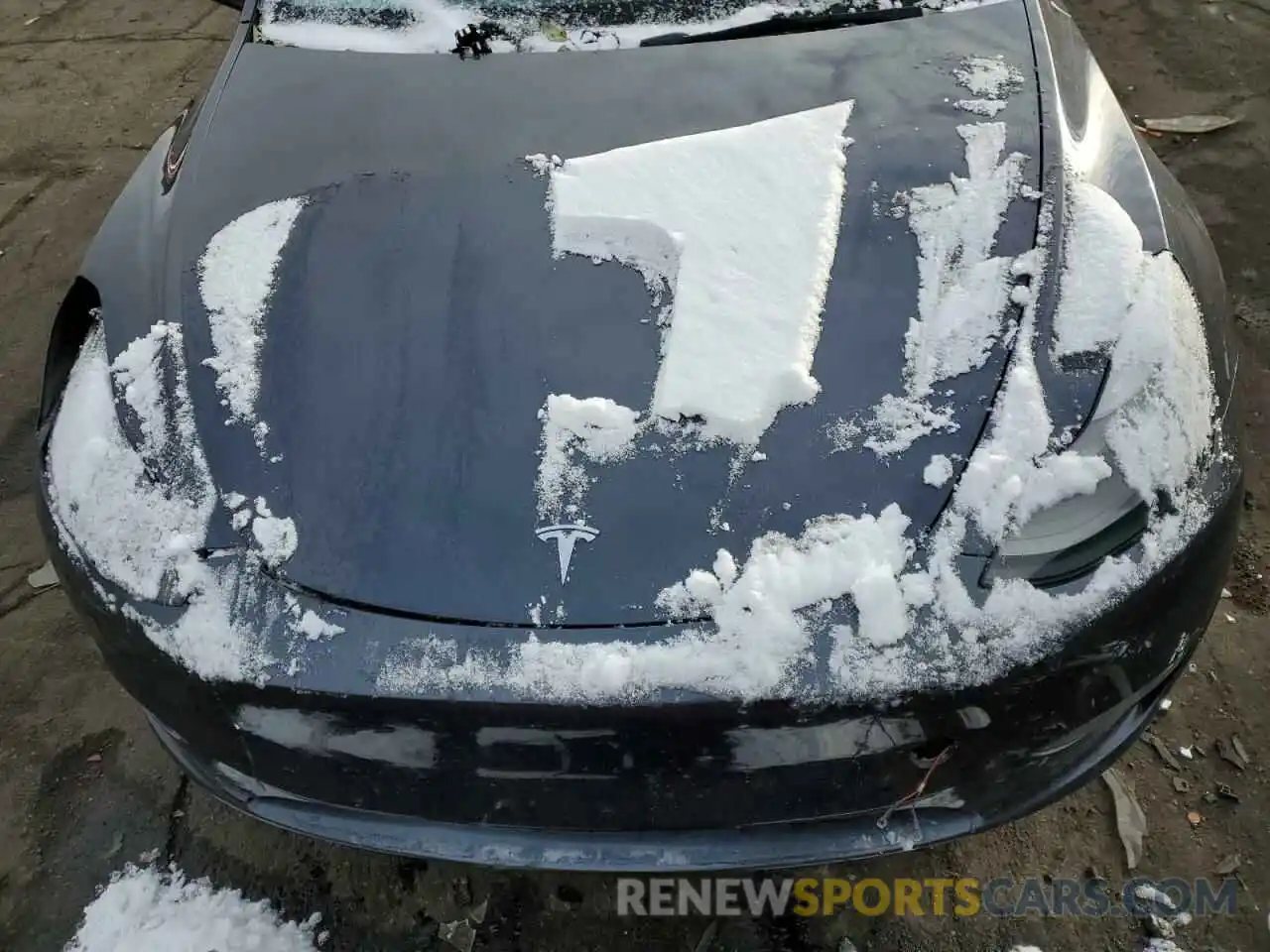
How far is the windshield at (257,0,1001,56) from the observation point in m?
Answer: 2.05

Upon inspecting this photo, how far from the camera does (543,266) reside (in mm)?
1681

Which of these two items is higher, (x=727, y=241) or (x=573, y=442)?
(x=727, y=241)

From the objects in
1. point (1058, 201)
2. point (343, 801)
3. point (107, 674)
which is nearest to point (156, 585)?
point (343, 801)

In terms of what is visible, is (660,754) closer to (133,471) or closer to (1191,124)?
(133,471)

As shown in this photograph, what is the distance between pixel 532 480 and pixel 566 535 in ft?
0.37

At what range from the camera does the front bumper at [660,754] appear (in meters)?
1.28

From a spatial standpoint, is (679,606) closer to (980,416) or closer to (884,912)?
(980,416)

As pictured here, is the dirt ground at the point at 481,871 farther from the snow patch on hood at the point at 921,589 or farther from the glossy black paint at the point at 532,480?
the snow patch on hood at the point at 921,589

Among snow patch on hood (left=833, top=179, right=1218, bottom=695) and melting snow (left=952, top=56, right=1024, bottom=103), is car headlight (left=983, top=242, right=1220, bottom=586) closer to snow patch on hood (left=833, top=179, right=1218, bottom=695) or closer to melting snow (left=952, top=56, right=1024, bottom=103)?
snow patch on hood (left=833, top=179, right=1218, bottom=695)

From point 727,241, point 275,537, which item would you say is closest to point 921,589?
point 727,241

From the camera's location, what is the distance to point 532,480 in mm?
1446

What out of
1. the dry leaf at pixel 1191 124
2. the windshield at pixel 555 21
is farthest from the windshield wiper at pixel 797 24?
the dry leaf at pixel 1191 124

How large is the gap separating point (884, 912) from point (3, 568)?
2408 mm

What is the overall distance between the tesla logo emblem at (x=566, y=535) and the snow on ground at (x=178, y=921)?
103cm
